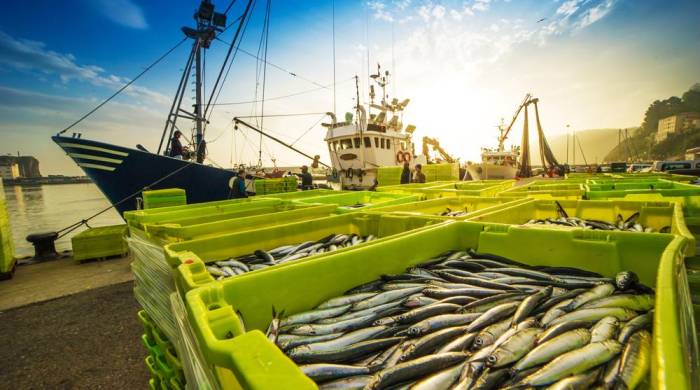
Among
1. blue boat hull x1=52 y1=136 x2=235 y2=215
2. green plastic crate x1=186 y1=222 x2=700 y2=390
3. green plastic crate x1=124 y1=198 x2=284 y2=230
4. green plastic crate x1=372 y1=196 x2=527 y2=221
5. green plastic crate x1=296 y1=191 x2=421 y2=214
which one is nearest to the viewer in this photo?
green plastic crate x1=186 y1=222 x2=700 y2=390

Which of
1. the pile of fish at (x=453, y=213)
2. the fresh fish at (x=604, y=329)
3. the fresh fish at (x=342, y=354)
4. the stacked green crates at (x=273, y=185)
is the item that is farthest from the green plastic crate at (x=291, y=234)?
the stacked green crates at (x=273, y=185)

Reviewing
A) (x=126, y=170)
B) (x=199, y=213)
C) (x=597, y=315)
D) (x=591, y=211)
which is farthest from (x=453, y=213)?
(x=126, y=170)

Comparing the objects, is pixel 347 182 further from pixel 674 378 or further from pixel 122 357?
pixel 674 378

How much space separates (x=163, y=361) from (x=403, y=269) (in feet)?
6.65

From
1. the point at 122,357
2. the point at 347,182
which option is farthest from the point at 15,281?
the point at 347,182

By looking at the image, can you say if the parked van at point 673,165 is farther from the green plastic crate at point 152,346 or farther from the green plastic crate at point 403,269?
the green plastic crate at point 152,346

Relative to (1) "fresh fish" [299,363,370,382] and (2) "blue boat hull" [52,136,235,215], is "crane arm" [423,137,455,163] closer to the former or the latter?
(2) "blue boat hull" [52,136,235,215]

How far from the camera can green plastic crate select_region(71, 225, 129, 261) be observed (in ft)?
24.6

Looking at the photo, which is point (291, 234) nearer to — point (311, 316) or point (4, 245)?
point (311, 316)

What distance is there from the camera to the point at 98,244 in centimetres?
768

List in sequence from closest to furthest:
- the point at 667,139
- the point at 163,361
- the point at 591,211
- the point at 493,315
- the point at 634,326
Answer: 1. the point at 634,326
2. the point at 493,315
3. the point at 163,361
4. the point at 591,211
5. the point at 667,139

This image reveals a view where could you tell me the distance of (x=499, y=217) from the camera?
353cm

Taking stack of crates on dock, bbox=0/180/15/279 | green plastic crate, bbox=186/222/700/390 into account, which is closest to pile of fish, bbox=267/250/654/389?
green plastic crate, bbox=186/222/700/390

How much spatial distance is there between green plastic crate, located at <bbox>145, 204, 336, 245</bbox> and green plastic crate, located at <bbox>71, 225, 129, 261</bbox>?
562cm
